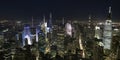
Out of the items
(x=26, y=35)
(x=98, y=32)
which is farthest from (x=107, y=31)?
(x=26, y=35)

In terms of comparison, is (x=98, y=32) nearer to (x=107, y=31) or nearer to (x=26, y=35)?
(x=107, y=31)

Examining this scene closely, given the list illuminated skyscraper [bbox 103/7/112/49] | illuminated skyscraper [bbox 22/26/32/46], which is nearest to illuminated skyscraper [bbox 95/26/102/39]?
illuminated skyscraper [bbox 103/7/112/49]

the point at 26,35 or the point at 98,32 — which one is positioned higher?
the point at 98,32

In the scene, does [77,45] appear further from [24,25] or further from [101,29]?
[24,25]

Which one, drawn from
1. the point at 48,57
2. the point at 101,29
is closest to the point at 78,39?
the point at 101,29

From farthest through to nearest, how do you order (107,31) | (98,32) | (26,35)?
1. (98,32)
2. (26,35)
3. (107,31)

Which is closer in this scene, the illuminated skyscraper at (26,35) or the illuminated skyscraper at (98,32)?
the illuminated skyscraper at (26,35)

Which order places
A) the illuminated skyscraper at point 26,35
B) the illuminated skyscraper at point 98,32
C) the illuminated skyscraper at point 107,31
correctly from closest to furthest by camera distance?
the illuminated skyscraper at point 107,31 → the illuminated skyscraper at point 26,35 → the illuminated skyscraper at point 98,32

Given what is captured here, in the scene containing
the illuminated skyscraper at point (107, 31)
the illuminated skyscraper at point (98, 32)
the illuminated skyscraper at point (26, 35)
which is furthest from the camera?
the illuminated skyscraper at point (98, 32)

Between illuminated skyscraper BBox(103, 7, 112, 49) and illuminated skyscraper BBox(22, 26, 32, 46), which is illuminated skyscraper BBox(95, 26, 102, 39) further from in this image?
illuminated skyscraper BBox(22, 26, 32, 46)

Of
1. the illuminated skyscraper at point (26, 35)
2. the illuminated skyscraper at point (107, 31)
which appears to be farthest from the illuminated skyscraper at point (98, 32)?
the illuminated skyscraper at point (26, 35)

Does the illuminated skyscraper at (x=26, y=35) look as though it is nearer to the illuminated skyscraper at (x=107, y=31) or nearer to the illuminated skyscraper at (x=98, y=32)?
the illuminated skyscraper at (x=98, y=32)

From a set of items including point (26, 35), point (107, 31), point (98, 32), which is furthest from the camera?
point (98, 32)
